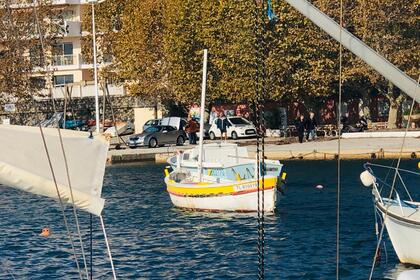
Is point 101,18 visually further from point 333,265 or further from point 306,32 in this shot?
point 333,265

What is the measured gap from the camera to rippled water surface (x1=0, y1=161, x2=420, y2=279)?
22.4 metres

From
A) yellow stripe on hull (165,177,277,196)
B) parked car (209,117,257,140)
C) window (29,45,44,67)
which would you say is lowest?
yellow stripe on hull (165,177,277,196)

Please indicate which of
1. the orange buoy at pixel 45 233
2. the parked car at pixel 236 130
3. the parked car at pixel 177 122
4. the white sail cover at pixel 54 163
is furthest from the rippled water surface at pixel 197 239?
the parked car at pixel 177 122

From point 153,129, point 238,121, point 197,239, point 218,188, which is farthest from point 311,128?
point 197,239

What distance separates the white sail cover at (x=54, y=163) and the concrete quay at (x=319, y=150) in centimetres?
3947

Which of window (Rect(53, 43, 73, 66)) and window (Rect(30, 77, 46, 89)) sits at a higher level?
window (Rect(53, 43, 73, 66))

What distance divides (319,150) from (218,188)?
20.5 m

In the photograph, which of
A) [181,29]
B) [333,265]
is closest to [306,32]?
[181,29]

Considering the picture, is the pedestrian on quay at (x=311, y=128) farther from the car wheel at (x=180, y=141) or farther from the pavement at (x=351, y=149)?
the car wheel at (x=180, y=141)

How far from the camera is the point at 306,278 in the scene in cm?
2100

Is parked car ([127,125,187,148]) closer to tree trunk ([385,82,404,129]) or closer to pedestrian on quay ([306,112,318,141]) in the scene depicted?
pedestrian on quay ([306,112,318,141])

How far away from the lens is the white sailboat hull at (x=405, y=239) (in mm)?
20094

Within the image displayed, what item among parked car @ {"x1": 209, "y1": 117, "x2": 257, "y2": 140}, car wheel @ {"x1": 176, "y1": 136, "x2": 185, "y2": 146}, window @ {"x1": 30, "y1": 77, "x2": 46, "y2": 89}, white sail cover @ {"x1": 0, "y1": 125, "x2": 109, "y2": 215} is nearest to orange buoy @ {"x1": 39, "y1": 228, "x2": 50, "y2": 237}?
white sail cover @ {"x1": 0, "y1": 125, "x2": 109, "y2": 215}

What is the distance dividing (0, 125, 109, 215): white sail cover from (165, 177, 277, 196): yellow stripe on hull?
21.4 m
